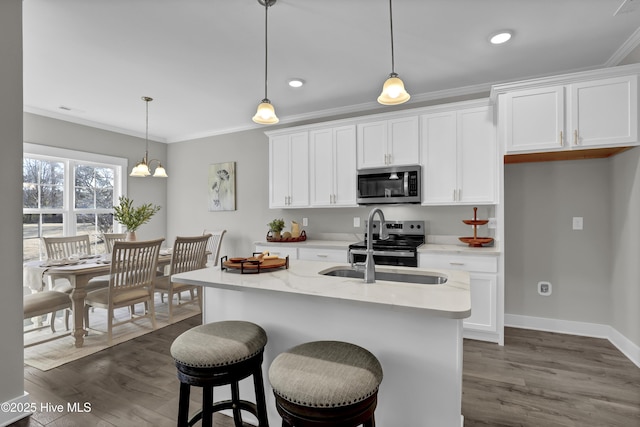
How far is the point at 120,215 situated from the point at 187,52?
1.98 m

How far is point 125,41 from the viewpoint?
100 inches

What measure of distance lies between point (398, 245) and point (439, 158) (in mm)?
1027

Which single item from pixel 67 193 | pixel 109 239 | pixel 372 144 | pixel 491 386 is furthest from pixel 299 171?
pixel 67 193

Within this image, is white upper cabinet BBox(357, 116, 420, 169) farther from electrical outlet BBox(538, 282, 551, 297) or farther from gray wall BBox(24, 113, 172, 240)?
gray wall BBox(24, 113, 172, 240)

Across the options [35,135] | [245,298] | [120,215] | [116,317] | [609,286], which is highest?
[35,135]

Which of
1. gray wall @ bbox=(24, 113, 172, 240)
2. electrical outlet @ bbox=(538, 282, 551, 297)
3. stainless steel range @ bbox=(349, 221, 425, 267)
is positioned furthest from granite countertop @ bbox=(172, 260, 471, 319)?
gray wall @ bbox=(24, 113, 172, 240)

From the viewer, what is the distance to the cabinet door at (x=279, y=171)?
14.2 ft

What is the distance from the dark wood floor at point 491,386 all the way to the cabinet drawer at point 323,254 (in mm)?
1497

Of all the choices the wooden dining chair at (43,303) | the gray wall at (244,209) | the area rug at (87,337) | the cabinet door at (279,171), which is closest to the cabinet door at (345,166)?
the gray wall at (244,209)

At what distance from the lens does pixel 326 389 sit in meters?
1.11

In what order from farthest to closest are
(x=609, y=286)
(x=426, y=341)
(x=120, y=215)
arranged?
(x=120, y=215)
(x=609, y=286)
(x=426, y=341)

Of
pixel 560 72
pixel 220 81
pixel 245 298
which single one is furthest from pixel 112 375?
pixel 560 72

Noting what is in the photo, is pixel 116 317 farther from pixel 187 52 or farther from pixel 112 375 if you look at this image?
pixel 187 52

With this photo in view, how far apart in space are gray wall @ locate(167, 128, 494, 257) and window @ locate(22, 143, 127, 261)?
0.91m
